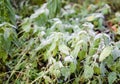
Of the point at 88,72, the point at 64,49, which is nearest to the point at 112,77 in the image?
the point at 88,72

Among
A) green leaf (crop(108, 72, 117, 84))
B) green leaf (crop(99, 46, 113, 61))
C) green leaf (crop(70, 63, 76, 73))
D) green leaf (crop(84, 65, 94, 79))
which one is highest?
green leaf (crop(99, 46, 113, 61))

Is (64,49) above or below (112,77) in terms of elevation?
above

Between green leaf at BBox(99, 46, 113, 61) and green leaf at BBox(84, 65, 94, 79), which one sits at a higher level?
green leaf at BBox(99, 46, 113, 61)

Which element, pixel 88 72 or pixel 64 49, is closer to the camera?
pixel 88 72

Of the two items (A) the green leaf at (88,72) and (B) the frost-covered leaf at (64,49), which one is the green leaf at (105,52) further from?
(B) the frost-covered leaf at (64,49)

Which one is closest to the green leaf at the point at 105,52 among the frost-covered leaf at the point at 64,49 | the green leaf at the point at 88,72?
the green leaf at the point at 88,72

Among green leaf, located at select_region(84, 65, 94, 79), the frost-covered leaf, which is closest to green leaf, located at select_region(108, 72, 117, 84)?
green leaf, located at select_region(84, 65, 94, 79)

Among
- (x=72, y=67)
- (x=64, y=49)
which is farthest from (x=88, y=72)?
(x=64, y=49)

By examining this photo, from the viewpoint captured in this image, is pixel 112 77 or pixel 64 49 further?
pixel 64 49

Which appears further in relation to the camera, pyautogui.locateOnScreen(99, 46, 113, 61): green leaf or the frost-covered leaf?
the frost-covered leaf

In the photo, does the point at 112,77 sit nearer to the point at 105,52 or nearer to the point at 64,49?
the point at 105,52

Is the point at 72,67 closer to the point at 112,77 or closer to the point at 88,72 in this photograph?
the point at 88,72

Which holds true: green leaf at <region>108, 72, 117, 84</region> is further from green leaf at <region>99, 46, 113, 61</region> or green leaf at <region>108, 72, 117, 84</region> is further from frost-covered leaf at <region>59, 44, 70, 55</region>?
frost-covered leaf at <region>59, 44, 70, 55</region>
